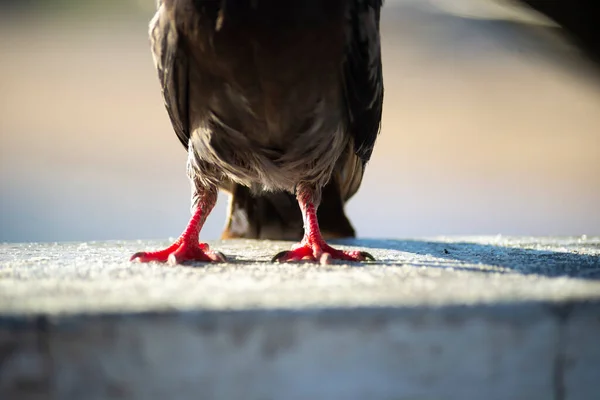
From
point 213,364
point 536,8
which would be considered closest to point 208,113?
point 213,364

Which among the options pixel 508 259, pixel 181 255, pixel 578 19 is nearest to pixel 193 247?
pixel 181 255

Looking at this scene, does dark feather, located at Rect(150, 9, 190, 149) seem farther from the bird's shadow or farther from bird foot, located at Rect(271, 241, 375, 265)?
the bird's shadow

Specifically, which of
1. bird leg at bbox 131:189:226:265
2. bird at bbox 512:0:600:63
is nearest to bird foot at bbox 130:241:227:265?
bird leg at bbox 131:189:226:265

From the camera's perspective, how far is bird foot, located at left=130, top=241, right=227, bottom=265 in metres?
2.21

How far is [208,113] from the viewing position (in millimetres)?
2373

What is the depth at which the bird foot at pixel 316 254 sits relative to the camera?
2.29m

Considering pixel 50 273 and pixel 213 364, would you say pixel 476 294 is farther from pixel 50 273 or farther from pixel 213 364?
pixel 50 273

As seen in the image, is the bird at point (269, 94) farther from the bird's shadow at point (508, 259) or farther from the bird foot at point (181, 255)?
the bird's shadow at point (508, 259)

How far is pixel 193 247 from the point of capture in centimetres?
239

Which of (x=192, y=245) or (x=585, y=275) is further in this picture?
(x=192, y=245)

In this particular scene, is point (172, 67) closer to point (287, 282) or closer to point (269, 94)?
point (269, 94)

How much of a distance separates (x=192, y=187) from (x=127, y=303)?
159cm

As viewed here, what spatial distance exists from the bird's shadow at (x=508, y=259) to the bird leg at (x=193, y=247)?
2.49ft

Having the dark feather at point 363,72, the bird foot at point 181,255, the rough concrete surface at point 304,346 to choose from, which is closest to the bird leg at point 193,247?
the bird foot at point 181,255
